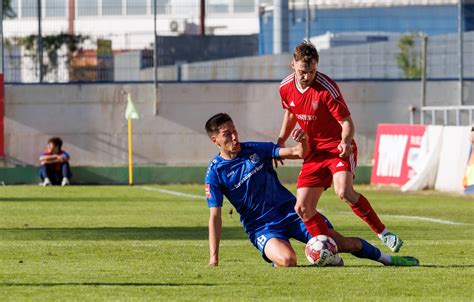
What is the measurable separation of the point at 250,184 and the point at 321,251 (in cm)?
92

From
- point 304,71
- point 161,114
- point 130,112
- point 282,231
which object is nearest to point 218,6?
point 161,114

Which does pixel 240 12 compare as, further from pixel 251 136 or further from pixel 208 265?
pixel 208 265

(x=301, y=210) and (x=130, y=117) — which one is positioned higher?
(x=301, y=210)

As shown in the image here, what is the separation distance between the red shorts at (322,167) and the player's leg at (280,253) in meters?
0.85

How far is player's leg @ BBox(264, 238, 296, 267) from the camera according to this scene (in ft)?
39.0

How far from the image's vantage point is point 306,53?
40.2 ft

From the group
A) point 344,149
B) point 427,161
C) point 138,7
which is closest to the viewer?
point 344,149

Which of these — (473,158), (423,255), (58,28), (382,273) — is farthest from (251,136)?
(382,273)

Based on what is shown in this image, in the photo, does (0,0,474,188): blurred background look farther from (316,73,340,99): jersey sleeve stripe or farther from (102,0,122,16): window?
(316,73,340,99): jersey sleeve stripe

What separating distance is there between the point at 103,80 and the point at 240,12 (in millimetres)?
4404

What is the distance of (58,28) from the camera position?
34.5 m

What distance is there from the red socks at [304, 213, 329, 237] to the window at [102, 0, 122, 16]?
74.0 ft

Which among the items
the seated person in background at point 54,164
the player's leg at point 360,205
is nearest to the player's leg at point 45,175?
the seated person in background at point 54,164

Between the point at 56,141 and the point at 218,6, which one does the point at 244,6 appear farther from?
the point at 56,141
